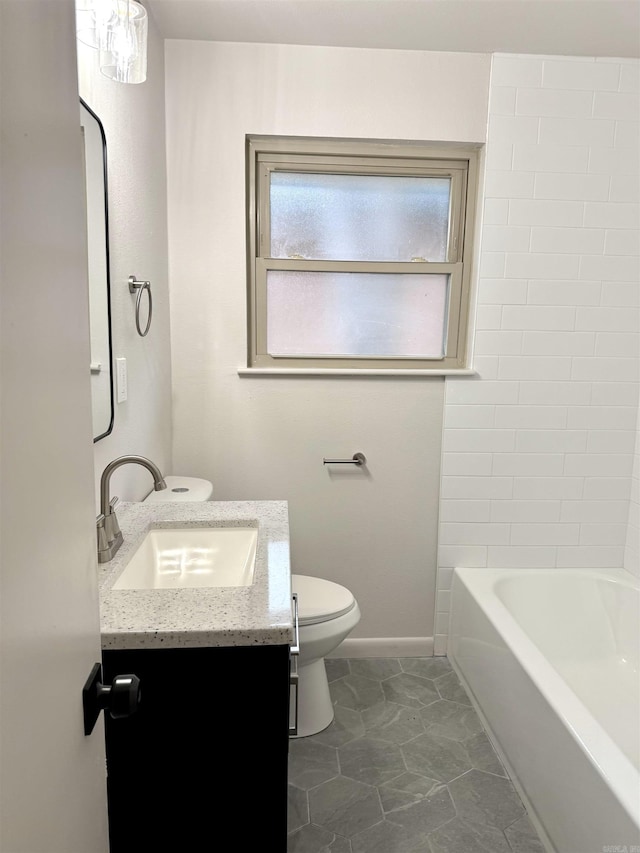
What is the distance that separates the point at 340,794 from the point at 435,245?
2086 mm

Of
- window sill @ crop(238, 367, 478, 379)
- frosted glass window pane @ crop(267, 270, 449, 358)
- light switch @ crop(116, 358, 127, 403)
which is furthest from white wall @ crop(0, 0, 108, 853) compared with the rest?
frosted glass window pane @ crop(267, 270, 449, 358)

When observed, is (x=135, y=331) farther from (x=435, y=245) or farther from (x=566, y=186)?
(x=566, y=186)

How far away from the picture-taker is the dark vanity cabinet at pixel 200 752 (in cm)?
117

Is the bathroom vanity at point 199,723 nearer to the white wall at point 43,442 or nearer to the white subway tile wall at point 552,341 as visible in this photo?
the white wall at point 43,442

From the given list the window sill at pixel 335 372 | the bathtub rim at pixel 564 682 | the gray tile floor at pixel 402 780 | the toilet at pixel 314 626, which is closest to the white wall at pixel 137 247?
the toilet at pixel 314 626

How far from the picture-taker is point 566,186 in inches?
94.9

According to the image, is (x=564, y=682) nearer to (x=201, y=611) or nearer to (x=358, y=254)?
(x=201, y=611)

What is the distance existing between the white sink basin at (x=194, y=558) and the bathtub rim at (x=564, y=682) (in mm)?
947

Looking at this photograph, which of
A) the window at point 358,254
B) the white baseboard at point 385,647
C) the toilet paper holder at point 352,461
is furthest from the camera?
the white baseboard at point 385,647

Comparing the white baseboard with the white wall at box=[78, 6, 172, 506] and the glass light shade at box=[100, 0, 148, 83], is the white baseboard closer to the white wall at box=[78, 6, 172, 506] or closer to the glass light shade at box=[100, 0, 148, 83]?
the white wall at box=[78, 6, 172, 506]

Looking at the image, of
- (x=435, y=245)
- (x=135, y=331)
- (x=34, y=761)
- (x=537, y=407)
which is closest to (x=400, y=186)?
(x=435, y=245)

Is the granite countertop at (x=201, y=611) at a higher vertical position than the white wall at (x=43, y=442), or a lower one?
lower

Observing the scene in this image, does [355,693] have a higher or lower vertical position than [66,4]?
lower

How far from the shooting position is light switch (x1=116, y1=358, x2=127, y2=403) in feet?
5.91
